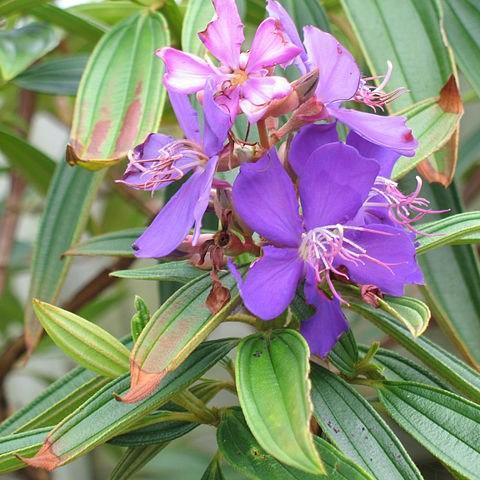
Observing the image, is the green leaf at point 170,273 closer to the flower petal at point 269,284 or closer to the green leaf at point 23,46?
the flower petal at point 269,284

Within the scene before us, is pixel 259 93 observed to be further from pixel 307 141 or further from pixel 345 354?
pixel 345 354

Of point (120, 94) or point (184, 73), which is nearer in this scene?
point (184, 73)

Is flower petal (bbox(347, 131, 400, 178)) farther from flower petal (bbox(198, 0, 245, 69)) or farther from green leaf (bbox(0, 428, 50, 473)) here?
green leaf (bbox(0, 428, 50, 473))

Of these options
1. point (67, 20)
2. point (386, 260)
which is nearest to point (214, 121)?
point (386, 260)

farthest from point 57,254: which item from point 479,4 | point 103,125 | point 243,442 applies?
point 479,4

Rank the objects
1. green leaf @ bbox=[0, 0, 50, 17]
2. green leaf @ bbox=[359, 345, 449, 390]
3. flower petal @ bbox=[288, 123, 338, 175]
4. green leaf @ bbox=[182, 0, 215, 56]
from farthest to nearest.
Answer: green leaf @ bbox=[0, 0, 50, 17] < green leaf @ bbox=[182, 0, 215, 56] < green leaf @ bbox=[359, 345, 449, 390] < flower petal @ bbox=[288, 123, 338, 175]

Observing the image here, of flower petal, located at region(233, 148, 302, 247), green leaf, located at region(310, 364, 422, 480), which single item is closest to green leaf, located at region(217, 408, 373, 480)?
green leaf, located at region(310, 364, 422, 480)

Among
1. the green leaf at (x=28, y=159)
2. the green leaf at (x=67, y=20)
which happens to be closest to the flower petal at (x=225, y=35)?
the green leaf at (x=67, y=20)
